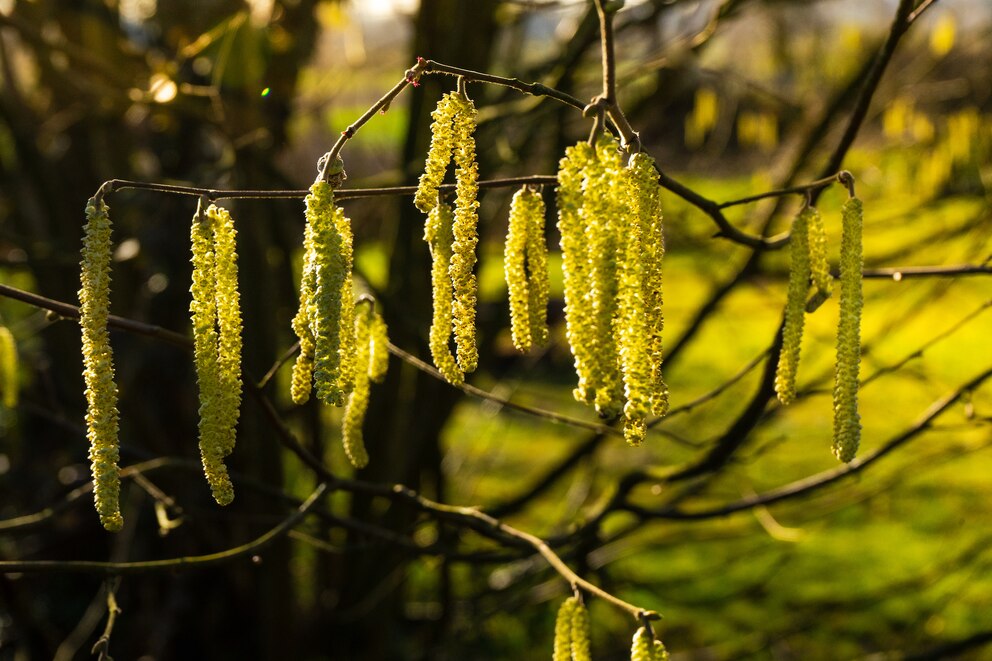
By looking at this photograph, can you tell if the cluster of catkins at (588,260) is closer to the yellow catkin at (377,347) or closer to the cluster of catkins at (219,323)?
the cluster of catkins at (219,323)

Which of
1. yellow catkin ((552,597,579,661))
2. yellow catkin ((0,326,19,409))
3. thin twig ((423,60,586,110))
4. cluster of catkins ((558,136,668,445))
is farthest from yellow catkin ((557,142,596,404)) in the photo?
yellow catkin ((0,326,19,409))

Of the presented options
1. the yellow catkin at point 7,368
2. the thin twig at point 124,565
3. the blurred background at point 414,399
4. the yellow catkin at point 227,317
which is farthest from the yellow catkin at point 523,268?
the yellow catkin at point 7,368

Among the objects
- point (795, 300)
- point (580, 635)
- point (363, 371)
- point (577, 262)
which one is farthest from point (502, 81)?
point (580, 635)

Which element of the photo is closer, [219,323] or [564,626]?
[219,323]

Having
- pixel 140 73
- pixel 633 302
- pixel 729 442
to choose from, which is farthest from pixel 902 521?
pixel 633 302

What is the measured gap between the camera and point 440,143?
1057 mm

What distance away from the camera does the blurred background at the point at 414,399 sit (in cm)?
256

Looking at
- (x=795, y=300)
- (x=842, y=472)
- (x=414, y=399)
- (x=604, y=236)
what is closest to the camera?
(x=604, y=236)

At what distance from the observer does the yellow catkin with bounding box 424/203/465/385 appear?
114 cm

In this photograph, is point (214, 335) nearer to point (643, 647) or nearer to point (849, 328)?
point (643, 647)

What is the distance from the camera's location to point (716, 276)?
3268mm

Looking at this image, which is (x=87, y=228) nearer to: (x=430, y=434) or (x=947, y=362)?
(x=430, y=434)

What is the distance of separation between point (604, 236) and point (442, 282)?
0.26 meters

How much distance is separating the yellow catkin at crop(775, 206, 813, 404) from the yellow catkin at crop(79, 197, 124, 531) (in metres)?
0.78
